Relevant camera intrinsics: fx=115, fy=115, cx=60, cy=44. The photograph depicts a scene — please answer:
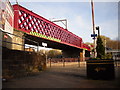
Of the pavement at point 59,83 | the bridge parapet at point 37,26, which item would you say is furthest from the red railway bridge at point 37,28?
the pavement at point 59,83

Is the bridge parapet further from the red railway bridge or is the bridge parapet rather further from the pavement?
the pavement

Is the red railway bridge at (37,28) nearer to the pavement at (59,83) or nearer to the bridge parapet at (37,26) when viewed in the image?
the bridge parapet at (37,26)

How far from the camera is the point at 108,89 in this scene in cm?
387

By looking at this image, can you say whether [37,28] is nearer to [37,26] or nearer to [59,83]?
[37,26]

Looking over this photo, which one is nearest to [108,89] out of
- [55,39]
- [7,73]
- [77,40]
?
[7,73]

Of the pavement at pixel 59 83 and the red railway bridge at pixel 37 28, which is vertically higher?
the red railway bridge at pixel 37 28

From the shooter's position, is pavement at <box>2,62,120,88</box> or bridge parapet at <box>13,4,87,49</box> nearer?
pavement at <box>2,62,120,88</box>

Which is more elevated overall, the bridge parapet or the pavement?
the bridge parapet

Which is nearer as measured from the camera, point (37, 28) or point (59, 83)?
point (59, 83)

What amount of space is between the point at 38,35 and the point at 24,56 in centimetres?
1199

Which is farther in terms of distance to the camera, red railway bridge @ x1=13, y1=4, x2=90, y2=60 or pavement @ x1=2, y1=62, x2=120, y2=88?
red railway bridge @ x1=13, y1=4, x2=90, y2=60

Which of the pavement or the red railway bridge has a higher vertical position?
the red railway bridge

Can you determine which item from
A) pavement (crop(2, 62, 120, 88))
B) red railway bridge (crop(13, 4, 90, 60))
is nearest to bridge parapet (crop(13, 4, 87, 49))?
red railway bridge (crop(13, 4, 90, 60))

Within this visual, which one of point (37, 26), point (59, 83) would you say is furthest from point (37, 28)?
point (59, 83)
